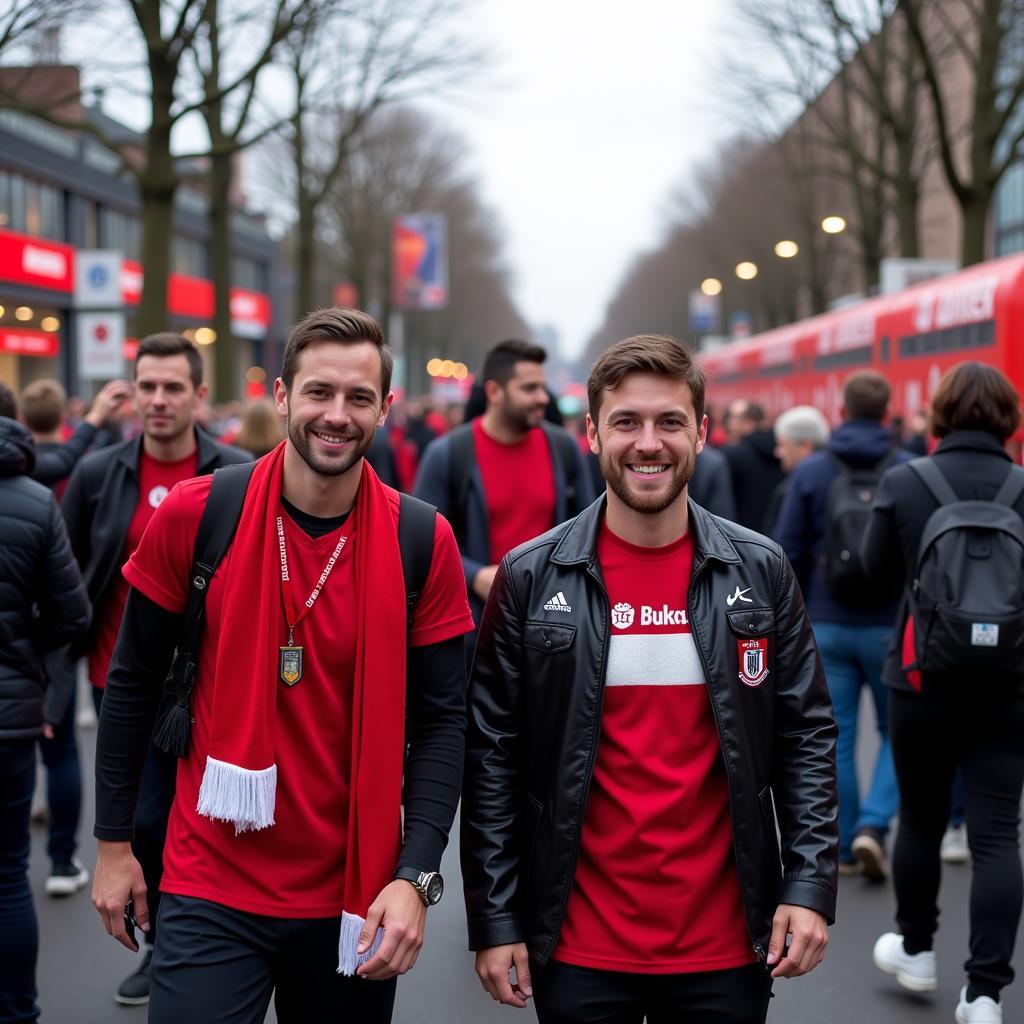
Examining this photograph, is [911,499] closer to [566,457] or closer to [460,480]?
[566,457]

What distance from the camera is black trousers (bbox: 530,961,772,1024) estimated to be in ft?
9.28

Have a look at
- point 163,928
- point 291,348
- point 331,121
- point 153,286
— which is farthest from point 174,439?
point 331,121

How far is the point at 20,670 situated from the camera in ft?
14.4

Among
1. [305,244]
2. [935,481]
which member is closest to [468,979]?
[935,481]

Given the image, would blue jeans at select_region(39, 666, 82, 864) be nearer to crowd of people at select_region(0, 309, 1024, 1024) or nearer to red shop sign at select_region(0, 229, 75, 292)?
crowd of people at select_region(0, 309, 1024, 1024)

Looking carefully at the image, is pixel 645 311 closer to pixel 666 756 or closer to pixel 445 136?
pixel 445 136

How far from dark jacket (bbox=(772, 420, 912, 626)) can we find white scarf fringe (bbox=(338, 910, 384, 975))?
365 cm

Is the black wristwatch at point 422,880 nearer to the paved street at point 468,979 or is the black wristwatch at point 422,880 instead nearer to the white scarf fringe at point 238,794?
the white scarf fringe at point 238,794

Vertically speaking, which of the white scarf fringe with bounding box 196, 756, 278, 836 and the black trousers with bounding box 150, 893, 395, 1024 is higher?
the white scarf fringe with bounding box 196, 756, 278, 836

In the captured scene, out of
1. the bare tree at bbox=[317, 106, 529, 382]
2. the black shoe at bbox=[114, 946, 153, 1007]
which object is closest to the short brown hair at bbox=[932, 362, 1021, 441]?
the black shoe at bbox=[114, 946, 153, 1007]

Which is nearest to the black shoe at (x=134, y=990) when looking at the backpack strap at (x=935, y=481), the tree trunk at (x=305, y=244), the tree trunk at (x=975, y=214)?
the backpack strap at (x=935, y=481)

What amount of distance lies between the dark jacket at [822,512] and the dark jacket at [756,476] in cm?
424

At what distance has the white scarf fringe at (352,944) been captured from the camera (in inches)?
111

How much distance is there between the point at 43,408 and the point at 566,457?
2.87 m
